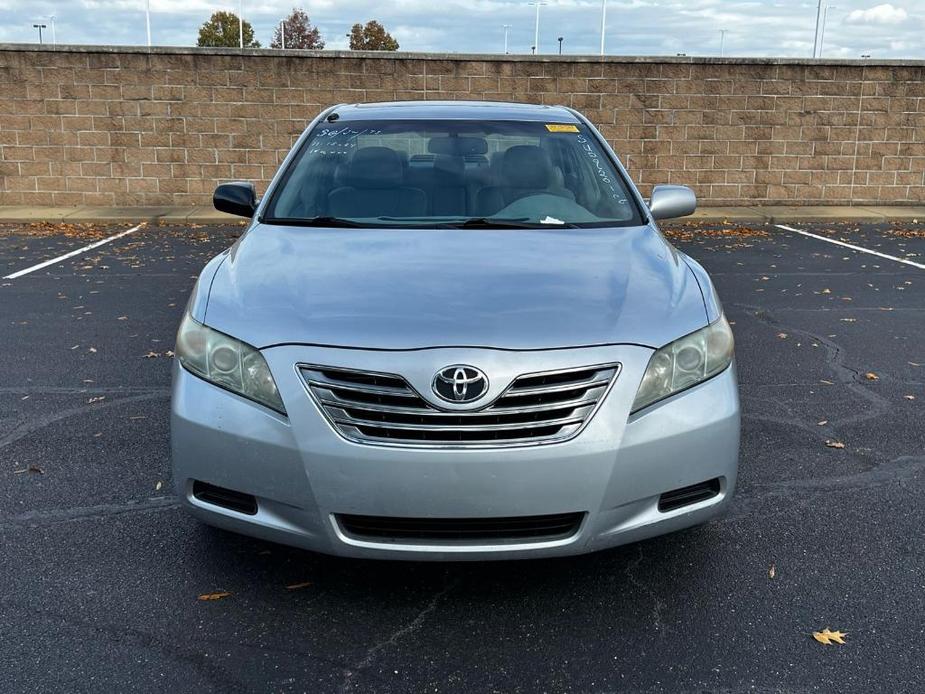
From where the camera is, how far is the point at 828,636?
2699mm

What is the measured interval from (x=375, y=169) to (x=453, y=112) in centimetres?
69

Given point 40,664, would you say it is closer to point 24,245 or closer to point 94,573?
point 94,573

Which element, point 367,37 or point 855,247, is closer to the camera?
point 855,247

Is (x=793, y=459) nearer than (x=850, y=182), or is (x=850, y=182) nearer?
(x=793, y=459)

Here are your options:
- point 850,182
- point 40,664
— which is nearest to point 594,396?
point 40,664

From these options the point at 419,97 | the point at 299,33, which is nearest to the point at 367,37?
the point at 299,33

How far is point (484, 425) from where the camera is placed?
8.25 ft

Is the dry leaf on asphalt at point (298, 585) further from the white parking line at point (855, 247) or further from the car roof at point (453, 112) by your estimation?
the white parking line at point (855, 247)

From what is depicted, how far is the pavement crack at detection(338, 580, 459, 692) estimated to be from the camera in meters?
2.49

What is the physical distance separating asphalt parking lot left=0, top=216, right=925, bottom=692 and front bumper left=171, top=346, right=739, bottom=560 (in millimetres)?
308

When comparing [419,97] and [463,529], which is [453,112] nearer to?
[463,529]

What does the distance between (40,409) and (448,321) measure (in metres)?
3.09

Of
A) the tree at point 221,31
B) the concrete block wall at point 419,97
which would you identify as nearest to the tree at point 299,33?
the tree at point 221,31

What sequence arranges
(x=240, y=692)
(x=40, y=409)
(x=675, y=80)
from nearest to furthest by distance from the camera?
(x=240, y=692) → (x=40, y=409) → (x=675, y=80)
